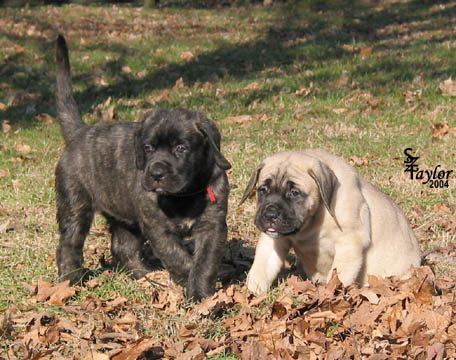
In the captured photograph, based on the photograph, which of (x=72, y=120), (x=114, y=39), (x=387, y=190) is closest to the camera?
(x=72, y=120)

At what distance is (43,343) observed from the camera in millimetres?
3951

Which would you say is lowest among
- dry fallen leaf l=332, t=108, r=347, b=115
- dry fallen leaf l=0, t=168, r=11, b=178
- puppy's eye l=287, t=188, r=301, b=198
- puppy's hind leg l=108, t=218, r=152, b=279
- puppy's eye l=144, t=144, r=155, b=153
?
dry fallen leaf l=0, t=168, r=11, b=178

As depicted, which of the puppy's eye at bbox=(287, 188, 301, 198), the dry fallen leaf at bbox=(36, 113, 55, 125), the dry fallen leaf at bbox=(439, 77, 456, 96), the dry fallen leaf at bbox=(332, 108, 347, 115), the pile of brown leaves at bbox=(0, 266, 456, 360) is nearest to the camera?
the pile of brown leaves at bbox=(0, 266, 456, 360)

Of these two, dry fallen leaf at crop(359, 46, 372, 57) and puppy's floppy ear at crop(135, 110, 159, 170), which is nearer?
puppy's floppy ear at crop(135, 110, 159, 170)

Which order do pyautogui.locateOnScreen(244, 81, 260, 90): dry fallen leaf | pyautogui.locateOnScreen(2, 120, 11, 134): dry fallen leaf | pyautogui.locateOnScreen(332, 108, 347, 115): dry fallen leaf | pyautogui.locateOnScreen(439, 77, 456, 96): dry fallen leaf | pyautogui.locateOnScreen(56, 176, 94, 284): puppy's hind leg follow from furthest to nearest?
pyautogui.locateOnScreen(244, 81, 260, 90): dry fallen leaf, pyautogui.locateOnScreen(439, 77, 456, 96): dry fallen leaf, pyautogui.locateOnScreen(332, 108, 347, 115): dry fallen leaf, pyautogui.locateOnScreen(2, 120, 11, 134): dry fallen leaf, pyautogui.locateOnScreen(56, 176, 94, 284): puppy's hind leg

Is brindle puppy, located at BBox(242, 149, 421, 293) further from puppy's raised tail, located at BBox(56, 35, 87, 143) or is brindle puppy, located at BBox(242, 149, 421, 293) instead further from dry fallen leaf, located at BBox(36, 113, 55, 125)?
dry fallen leaf, located at BBox(36, 113, 55, 125)

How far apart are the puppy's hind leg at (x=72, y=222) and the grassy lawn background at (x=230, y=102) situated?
221 mm

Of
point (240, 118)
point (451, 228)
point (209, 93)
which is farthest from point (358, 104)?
point (451, 228)

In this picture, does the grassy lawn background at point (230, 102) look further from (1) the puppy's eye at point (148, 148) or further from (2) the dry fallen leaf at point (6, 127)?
(1) the puppy's eye at point (148, 148)

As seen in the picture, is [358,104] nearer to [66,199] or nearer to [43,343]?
[66,199]

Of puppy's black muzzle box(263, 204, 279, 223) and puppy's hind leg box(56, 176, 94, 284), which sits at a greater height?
puppy's black muzzle box(263, 204, 279, 223)

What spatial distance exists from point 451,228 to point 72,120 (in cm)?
363

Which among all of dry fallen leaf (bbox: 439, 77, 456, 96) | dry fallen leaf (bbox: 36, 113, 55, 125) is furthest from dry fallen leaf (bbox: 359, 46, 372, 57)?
dry fallen leaf (bbox: 36, 113, 55, 125)

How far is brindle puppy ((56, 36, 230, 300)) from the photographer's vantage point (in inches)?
186
